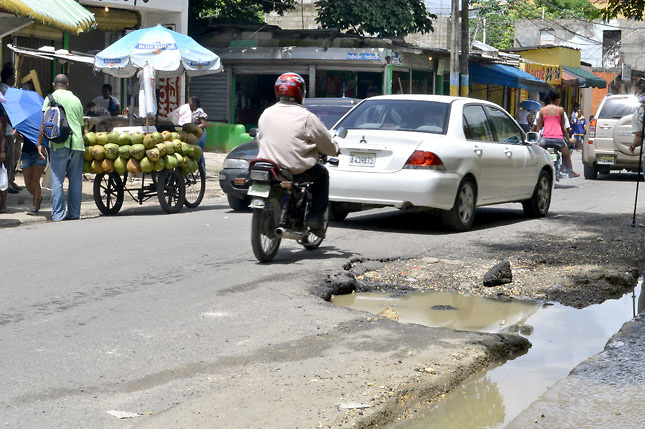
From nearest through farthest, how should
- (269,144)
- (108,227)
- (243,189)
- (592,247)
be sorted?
(269,144)
(592,247)
(108,227)
(243,189)

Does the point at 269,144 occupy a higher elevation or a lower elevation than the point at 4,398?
higher

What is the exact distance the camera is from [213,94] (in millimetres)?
31500

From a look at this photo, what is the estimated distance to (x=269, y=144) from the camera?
28.1 ft

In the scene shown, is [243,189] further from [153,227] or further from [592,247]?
[592,247]

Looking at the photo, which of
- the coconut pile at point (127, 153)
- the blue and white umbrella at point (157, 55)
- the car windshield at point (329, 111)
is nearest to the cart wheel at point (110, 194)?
the coconut pile at point (127, 153)

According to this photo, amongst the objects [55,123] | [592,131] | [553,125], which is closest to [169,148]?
[55,123]

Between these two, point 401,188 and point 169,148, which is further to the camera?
point 169,148

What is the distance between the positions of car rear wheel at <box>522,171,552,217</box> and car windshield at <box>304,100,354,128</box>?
2.97 metres

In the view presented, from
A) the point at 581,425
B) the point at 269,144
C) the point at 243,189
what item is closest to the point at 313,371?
the point at 581,425

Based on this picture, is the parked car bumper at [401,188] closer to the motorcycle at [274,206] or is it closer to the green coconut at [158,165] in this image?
the motorcycle at [274,206]

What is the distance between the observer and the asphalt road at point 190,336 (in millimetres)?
4578

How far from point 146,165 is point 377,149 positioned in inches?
136

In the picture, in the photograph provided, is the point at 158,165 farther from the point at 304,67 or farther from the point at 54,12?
the point at 304,67

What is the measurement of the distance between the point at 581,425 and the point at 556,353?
66.7 inches
